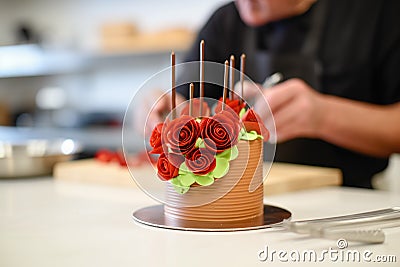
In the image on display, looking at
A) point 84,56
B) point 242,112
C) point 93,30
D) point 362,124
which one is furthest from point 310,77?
point 93,30

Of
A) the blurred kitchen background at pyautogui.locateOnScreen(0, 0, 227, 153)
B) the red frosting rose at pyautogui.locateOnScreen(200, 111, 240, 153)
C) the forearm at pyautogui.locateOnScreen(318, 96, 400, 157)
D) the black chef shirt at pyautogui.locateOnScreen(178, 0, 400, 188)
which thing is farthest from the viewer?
the blurred kitchen background at pyautogui.locateOnScreen(0, 0, 227, 153)

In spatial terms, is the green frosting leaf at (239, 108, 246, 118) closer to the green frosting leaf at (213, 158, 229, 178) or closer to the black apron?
the green frosting leaf at (213, 158, 229, 178)

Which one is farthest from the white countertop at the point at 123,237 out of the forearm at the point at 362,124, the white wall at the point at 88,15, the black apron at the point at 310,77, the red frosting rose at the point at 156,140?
the white wall at the point at 88,15

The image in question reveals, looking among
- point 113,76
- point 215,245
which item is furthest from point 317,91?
point 113,76

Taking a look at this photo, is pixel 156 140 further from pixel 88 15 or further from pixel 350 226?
pixel 88 15

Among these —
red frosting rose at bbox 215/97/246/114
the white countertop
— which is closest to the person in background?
the white countertop

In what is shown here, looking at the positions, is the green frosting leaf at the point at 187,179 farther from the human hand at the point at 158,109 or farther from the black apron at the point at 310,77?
the black apron at the point at 310,77

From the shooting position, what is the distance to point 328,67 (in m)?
1.94

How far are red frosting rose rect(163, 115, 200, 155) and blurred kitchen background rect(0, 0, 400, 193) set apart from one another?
7.39 feet

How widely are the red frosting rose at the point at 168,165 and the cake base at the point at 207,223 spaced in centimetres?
7

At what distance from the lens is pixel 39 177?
143cm

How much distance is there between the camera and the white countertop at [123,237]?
2.10 feet

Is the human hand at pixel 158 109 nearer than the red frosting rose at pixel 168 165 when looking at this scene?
No

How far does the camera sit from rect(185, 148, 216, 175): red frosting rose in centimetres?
78
